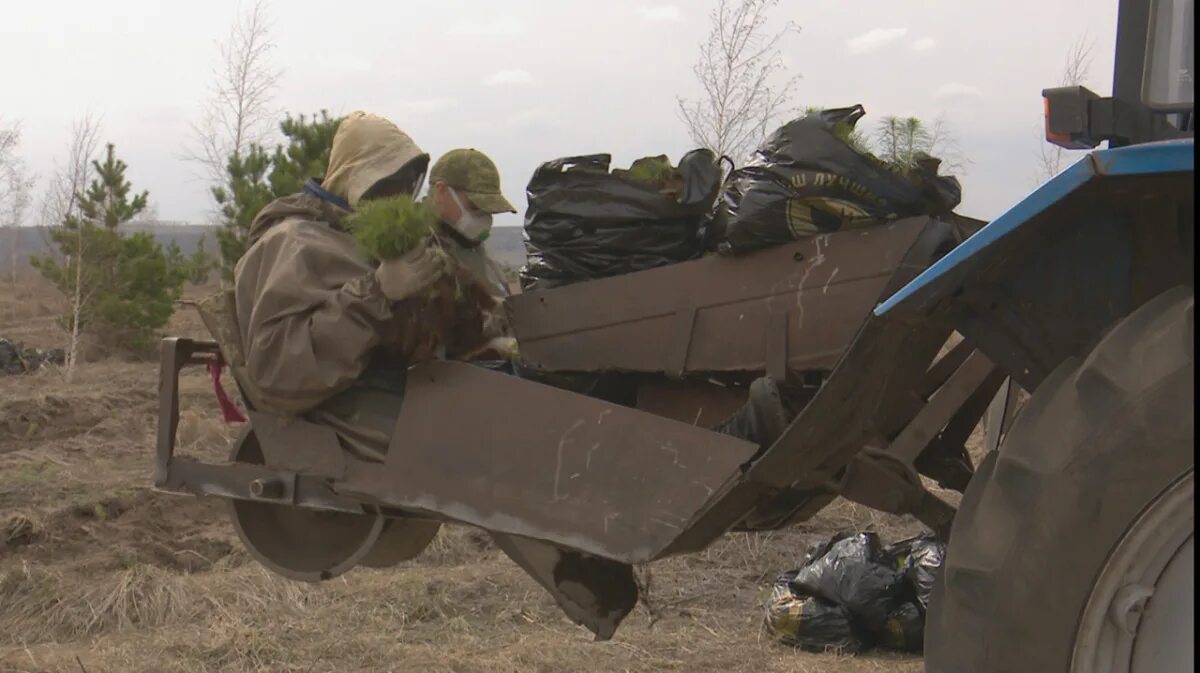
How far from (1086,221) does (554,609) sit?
136 inches

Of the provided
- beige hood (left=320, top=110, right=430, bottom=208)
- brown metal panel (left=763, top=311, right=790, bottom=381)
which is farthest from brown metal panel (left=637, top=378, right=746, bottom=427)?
beige hood (left=320, top=110, right=430, bottom=208)

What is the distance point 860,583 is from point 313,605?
2364 mm

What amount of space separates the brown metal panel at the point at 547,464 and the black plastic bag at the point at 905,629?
1.97 metres

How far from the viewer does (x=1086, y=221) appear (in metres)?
2.19

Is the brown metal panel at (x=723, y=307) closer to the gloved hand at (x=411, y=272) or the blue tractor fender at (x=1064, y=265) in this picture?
the gloved hand at (x=411, y=272)

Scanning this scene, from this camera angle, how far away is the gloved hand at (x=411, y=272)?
3102 mm

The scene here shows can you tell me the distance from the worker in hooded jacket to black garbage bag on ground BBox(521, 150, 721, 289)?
20 centimetres

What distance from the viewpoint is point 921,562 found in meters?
4.43

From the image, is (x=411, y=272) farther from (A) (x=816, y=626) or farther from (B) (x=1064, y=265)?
(A) (x=816, y=626)

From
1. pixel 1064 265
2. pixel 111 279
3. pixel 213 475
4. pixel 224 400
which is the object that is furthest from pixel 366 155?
pixel 111 279

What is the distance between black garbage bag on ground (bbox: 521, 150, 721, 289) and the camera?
3.41m

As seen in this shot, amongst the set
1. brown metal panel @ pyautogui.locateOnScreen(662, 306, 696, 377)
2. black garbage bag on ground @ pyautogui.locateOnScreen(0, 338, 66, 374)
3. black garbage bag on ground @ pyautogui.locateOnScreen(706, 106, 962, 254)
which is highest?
black garbage bag on ground @ pyautogui.locateOnScreen(706, 106, 962, 254)

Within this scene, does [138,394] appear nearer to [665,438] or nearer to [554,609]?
[554,609]

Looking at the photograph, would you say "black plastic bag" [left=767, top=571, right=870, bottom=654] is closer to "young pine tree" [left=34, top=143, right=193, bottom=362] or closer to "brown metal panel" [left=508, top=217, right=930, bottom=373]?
"brown metal panel" [left=508, top=217, right=930, bottom=373]
